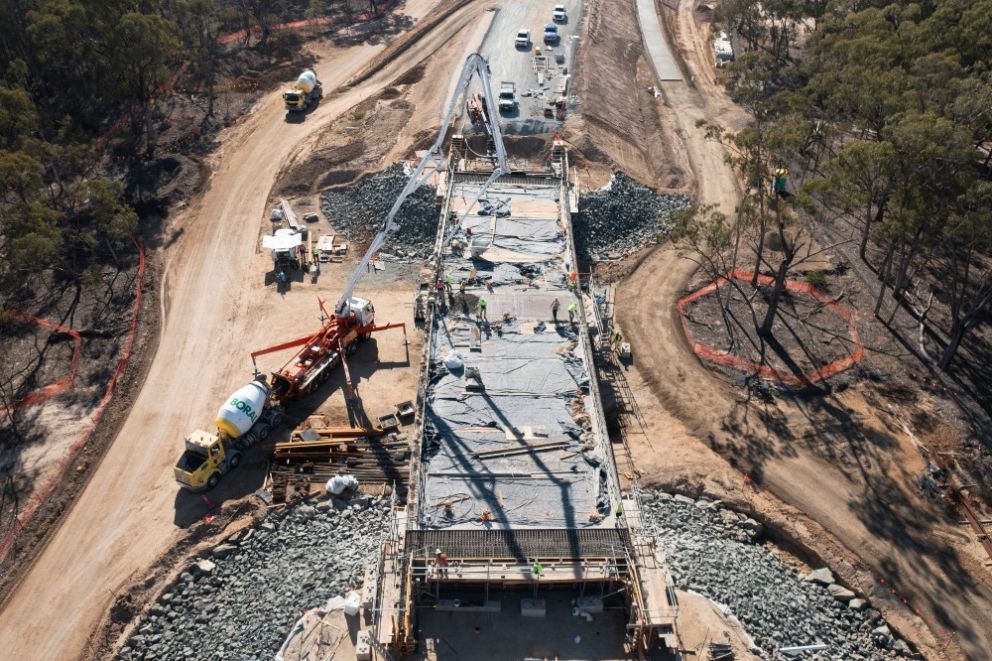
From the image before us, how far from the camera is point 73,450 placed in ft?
133

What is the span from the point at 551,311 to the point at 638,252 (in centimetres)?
1687

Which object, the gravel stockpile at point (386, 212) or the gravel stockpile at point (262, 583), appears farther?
the gravel stockpile at point (386, 212)

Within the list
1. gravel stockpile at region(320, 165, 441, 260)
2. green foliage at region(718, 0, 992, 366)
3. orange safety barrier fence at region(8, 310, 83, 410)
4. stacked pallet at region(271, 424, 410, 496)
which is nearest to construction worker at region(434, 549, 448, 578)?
stacked pallet at region(271, 424, 410, 496)

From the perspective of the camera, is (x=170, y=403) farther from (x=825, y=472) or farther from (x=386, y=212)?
(x=825, y=472)

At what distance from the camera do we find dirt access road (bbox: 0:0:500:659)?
3350 cm

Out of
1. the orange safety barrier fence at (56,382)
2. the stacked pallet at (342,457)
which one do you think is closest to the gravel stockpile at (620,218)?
the stacked pallet at (342,457)

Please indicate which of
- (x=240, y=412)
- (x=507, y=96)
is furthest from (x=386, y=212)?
(x=240, y=412)

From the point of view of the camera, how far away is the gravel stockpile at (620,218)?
58.4 metres

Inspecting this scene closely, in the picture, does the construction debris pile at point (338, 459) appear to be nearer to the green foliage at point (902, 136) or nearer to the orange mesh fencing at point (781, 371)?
the orange mesh fencing at point (781, 371)

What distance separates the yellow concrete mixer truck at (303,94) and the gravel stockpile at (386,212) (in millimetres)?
17238

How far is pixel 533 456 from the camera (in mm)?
34875

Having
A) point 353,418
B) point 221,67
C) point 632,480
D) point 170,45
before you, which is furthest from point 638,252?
point 221,67

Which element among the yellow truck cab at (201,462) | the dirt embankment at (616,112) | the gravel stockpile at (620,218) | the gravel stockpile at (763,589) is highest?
the dirt embankment at (616,112)

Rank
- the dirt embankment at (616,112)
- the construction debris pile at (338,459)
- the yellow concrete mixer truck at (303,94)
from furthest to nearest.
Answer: the yellow concrete mixer truck at (303,94) → the dirt embankment at (616,112) → the construction debris pile at (338,459)
